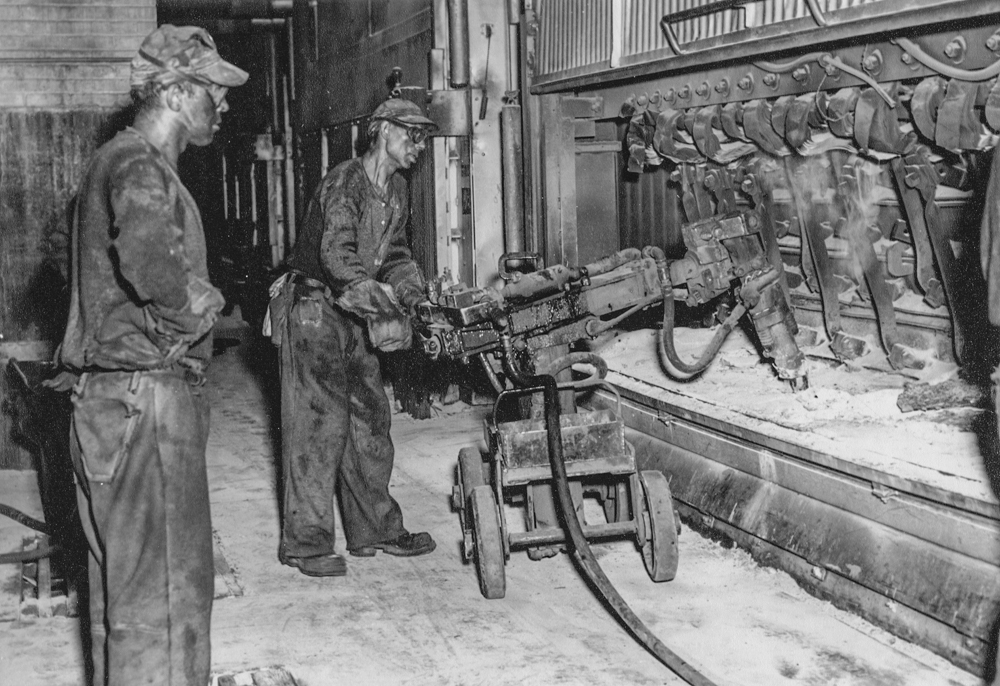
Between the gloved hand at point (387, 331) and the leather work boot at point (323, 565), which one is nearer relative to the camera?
the gloved hand at point (387, 331)

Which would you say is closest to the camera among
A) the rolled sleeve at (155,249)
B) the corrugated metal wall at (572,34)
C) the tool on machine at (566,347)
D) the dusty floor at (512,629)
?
the rolled sleeve at (155,249)

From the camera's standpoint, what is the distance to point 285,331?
4098 millimetres

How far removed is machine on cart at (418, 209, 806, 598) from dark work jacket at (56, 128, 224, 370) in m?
1.24

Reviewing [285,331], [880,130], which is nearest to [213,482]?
[285,331]

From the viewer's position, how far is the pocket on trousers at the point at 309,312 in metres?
4.05

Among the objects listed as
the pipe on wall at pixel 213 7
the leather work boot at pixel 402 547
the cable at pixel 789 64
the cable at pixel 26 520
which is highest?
the pipe on wall at pixel 213 7

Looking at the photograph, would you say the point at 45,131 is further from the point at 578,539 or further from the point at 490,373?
the point at 578,539

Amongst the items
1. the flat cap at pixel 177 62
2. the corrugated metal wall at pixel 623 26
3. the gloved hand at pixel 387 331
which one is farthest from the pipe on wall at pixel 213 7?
the flat cap at pixel 177 62

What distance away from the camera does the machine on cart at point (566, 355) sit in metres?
3.64

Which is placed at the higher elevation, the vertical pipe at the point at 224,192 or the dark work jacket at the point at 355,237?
the vertical pipe at the point at 224,192

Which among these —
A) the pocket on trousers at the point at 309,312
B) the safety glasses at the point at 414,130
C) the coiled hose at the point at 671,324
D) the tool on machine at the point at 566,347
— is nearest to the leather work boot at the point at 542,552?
the tool on machine at the point at 566,347

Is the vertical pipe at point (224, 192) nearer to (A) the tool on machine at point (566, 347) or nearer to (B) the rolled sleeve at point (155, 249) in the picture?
(A) the tool on machine at point (566, 347)

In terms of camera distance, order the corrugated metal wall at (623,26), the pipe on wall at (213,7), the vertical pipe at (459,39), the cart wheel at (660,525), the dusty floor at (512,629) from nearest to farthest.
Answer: the dusty floor at (512,629) < the cart wheel at (660,525) < the corrugated metal wall at (623,26) < the vertical pipe at (459,39) < the pipe on wall at (213,7)

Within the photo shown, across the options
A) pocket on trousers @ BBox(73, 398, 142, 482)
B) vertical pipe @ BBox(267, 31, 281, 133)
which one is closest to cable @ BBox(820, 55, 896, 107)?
pocket on trousers @ BBox(73, 398, 142, 482)
